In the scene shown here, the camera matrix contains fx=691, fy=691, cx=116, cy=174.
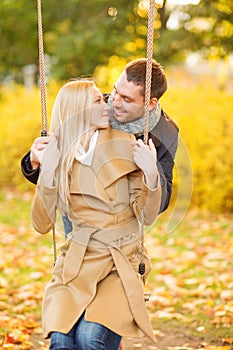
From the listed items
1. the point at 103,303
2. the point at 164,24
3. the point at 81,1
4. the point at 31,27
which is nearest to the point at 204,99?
the point at 164,24

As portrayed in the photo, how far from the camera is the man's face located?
3084 mm

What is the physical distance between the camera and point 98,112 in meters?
2.94

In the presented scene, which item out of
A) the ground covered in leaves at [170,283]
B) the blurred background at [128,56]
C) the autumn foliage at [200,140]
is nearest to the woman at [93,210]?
the ground covered in leaves at [170,283]

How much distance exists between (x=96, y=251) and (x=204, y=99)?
6.83 m

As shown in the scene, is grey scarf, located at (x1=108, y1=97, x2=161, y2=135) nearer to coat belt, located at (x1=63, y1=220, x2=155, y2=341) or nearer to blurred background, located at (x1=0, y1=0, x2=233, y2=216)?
coat belt, located at (x1=63, y1=220, x2=155, y2=341)

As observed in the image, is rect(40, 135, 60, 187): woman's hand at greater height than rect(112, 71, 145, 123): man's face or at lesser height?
lesser

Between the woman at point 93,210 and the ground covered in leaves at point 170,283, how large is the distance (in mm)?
339

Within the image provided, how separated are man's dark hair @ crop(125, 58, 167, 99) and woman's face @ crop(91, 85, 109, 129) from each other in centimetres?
23

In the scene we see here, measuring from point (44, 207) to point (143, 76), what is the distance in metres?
0.77

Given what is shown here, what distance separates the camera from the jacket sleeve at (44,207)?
2.83 meters

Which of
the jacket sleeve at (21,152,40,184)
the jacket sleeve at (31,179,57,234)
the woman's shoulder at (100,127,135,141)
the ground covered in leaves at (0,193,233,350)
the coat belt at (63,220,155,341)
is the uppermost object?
the woman's shoulder at (100,127,135,141)

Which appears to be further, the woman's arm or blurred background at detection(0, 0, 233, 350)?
blurred background at detection(0, 0, 233, 350)

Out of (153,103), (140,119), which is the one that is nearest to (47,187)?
(140,119)

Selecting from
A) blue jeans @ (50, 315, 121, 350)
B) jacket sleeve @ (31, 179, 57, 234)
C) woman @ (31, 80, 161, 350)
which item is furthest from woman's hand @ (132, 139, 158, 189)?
blue jeans @ (50, 315, 121, 350)
